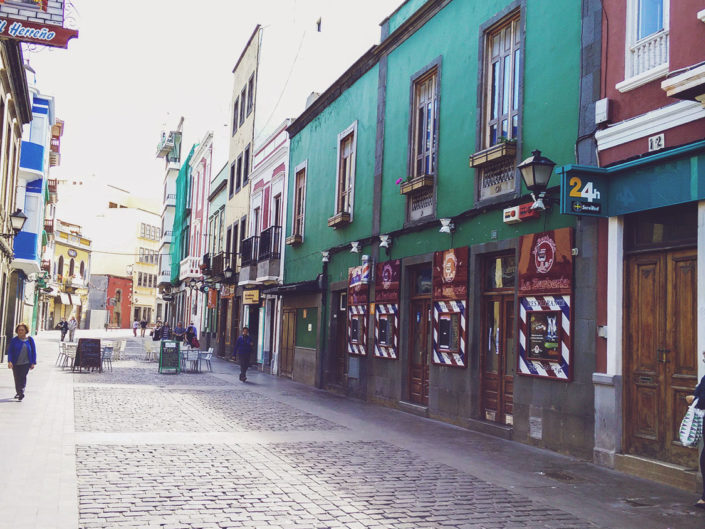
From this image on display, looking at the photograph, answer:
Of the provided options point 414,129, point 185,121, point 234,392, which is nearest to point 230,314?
point 234,392

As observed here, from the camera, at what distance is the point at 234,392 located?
57.9 feet

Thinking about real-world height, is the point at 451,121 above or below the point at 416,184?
above

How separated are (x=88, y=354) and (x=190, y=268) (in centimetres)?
2231

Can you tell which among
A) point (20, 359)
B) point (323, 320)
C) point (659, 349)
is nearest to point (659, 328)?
point (659, 349)

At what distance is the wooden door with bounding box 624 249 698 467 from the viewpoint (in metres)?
8.28

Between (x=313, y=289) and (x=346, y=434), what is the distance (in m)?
9.38

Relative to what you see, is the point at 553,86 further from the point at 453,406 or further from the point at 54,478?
the point at 54,478

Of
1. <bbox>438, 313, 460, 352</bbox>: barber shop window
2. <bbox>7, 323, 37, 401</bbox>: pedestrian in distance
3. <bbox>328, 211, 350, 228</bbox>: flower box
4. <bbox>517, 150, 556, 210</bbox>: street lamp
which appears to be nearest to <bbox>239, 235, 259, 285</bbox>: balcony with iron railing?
<bbox>328, 211, 350, 228</bbox>: flower box

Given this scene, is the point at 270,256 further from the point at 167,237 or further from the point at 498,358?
the point at 167,237

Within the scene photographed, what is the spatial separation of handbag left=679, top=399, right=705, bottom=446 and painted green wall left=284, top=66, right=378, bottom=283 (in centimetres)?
1069

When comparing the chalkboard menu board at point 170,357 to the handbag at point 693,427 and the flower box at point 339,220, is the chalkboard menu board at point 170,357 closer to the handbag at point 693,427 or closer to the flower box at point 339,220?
the flower box at point 339,220

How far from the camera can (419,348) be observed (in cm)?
1491

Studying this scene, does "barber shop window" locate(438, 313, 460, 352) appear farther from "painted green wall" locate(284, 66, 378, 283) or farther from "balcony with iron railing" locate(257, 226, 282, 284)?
"balcony with iron railing" locate(257, 226, 282, 284)

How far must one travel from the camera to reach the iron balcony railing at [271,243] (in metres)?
25.1
